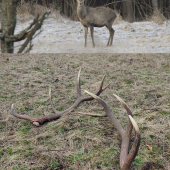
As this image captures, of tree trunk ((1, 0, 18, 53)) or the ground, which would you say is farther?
the ground

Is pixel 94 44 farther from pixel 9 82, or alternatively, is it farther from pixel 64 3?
pixel 64 3

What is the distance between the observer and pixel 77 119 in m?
1.90

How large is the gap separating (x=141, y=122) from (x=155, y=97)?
72cm

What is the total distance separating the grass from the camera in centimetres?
141

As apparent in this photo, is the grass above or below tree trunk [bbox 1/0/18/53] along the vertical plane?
below

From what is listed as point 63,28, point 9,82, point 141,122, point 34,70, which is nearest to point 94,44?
point 63,28

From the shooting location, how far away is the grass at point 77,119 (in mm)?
1407

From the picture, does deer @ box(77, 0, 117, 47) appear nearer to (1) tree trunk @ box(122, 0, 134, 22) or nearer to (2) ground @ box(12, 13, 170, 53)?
(2) ground @ box(12, 13, 170, 53)

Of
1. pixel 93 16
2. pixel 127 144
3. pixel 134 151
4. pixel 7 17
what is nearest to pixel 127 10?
pixel 93 16

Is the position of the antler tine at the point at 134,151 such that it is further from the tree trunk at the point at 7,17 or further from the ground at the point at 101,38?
the tree trunk at the point at 7,17

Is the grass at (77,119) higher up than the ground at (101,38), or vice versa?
the grass at (77,119)

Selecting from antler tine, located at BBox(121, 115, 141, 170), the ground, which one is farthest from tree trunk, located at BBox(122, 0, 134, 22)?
antler tine, located at BBox(121, 115, 141, 170)

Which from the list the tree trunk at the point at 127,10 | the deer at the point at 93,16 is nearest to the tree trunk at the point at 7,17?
the deer at the point at 93,16

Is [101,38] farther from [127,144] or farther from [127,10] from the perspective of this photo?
[127,144]
